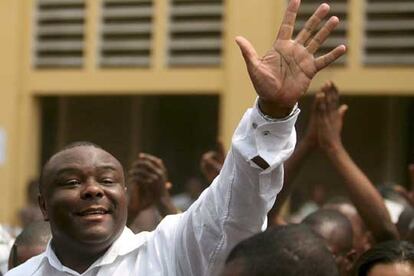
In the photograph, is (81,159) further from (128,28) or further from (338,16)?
(128,28)

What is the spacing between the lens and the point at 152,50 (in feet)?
33.6

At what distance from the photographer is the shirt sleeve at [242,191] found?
3025mm

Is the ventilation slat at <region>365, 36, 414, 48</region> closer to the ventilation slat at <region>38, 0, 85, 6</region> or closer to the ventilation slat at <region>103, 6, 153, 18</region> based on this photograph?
the ventilation slat at <region>103, 6, 153, 18</region>

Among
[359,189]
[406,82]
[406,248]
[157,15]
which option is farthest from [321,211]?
[157,15]

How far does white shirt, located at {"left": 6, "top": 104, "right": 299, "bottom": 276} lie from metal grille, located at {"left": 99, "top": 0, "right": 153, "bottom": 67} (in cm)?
703

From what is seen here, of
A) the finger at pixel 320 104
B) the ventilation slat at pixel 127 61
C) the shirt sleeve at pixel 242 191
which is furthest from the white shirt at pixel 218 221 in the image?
the ventilation slat at pixel 127 61

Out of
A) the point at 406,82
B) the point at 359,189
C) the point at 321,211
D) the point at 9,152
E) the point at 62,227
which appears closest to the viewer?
the point at 62,227

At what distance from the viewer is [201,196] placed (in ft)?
10.6

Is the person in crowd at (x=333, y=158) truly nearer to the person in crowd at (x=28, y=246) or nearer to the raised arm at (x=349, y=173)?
the raised arm at (x=349, y=173)

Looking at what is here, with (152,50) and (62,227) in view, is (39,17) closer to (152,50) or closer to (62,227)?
(152,50)

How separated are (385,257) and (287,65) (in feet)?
2.19

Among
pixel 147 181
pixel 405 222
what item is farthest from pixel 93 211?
pixel 405 222

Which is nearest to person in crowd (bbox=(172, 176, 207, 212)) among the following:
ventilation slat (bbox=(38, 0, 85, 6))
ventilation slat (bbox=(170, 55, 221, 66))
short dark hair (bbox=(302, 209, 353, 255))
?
ventilation slat (bbox=(170, 55, 221, 66))

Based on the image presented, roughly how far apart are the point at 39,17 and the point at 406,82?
11.3 feet
